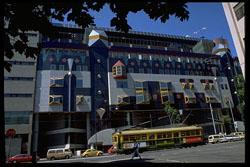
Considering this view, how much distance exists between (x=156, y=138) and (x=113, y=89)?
837 inches

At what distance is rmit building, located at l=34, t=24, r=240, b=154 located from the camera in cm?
4006

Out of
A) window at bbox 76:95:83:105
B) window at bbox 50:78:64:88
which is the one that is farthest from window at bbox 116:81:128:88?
window at bbox 50:78:64:88

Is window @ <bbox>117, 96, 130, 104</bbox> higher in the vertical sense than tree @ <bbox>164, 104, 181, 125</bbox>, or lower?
higher

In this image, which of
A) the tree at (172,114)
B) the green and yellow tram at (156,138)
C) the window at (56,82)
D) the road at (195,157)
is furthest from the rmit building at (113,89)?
the road at (195,157)

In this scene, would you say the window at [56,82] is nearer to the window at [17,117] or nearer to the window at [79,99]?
the window at [79,99]

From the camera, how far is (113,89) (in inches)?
1722

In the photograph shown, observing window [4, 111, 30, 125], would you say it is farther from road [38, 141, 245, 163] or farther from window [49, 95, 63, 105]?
road [38, 141, 245, 163]

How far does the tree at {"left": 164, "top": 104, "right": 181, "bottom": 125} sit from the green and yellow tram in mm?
15149

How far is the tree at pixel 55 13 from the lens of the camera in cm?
396

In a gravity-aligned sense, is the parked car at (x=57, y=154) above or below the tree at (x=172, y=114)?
below

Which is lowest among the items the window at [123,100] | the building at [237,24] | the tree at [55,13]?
the tree at [55,13]

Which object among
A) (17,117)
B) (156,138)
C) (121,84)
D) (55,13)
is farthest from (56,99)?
(55,13)

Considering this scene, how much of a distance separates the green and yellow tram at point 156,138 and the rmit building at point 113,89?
1710 cm
